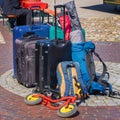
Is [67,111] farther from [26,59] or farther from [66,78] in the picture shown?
[26,59]

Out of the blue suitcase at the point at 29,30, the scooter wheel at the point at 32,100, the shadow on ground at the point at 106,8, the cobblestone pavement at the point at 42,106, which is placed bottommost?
the cobblestone pavement at the point at 42,106

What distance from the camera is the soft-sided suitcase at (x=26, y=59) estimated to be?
6.82m

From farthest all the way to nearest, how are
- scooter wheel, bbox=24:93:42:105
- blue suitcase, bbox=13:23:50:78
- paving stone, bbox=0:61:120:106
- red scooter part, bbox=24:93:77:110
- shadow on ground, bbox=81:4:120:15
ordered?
shadow on ground, bbox=81:4:120:15 → blue suitcase, bbox=13:23:50:78 → paving stone, bbox=0:61:120:106 → scooter wheel, bbox=24:93:42:105 → red scooter part, bbox=24:93:77:110

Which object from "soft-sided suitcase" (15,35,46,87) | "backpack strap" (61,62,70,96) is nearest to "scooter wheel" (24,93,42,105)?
"backpack strap" (61,62,70,96)

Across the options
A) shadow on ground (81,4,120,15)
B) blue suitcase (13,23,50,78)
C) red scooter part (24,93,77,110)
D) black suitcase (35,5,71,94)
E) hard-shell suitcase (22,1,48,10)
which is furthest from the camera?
shadow on ground (81,4,120,15)

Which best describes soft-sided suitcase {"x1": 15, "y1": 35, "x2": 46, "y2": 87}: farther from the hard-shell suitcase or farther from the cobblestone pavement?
the hard-shell suitcase

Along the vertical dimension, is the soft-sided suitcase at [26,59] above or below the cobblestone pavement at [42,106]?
above

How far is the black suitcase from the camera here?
20.6ft

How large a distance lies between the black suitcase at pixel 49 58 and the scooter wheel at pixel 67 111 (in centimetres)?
67

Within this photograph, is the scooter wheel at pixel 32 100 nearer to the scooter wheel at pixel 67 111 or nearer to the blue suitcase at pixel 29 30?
the scooter wheel at pixel 67 111

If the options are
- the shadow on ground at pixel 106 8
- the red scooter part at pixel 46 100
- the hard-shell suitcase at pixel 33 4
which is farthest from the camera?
the shadow on ground at pixel 106 8

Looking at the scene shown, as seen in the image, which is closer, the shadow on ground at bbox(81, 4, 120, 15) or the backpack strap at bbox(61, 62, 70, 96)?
the backpack strap at bbox(61, 62, 70, 96)

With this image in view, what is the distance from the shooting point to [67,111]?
5.74 meters

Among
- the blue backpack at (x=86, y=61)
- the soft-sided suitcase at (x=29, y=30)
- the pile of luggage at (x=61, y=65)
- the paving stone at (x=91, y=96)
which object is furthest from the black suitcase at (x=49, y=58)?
the soft-sided suitcase at (x=29, y=30)
